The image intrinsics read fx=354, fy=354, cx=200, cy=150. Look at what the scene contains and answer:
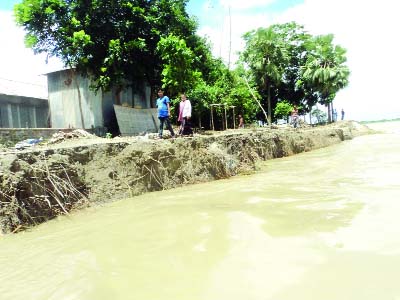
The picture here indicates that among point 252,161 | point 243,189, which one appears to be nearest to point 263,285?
point 243,189

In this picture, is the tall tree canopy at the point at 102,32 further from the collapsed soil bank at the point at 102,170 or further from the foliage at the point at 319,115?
the foliage at the point at 319,115

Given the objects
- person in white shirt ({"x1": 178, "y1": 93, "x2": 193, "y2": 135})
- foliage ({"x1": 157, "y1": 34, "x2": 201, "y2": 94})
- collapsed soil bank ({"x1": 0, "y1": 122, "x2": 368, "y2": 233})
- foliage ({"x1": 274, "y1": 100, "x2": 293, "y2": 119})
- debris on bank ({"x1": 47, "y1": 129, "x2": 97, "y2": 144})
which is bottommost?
collapsed soil bank ({"x1": 0, "y1": 122, "x2": 368, "y2": 233})

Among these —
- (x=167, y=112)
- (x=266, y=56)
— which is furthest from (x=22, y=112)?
(x=266, y=56)

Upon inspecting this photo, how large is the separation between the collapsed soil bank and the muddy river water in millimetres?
456

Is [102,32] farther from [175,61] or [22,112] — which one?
[22,112]

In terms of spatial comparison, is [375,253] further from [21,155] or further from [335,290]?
[21,155]

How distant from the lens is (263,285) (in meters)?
2.60

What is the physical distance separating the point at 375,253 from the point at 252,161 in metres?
7.36

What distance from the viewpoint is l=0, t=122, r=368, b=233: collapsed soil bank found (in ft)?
18.0

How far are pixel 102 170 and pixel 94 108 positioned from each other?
10.8 metres

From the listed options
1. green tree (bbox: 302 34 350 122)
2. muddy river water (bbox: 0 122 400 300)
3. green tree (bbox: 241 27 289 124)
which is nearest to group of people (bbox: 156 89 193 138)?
muddy river water (bbox: 0 122 400 300)

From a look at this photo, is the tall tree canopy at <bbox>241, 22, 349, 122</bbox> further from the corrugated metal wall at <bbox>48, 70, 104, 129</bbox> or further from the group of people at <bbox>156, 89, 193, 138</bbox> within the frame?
the group of people at <bbox>156, 89, 193, 138</bbox>

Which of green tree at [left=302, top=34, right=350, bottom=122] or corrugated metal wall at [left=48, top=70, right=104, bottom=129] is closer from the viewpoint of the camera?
corrugated metal wall at [left=48, top=70, right=104, bottom=129]

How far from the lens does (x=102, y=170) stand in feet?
22.7
